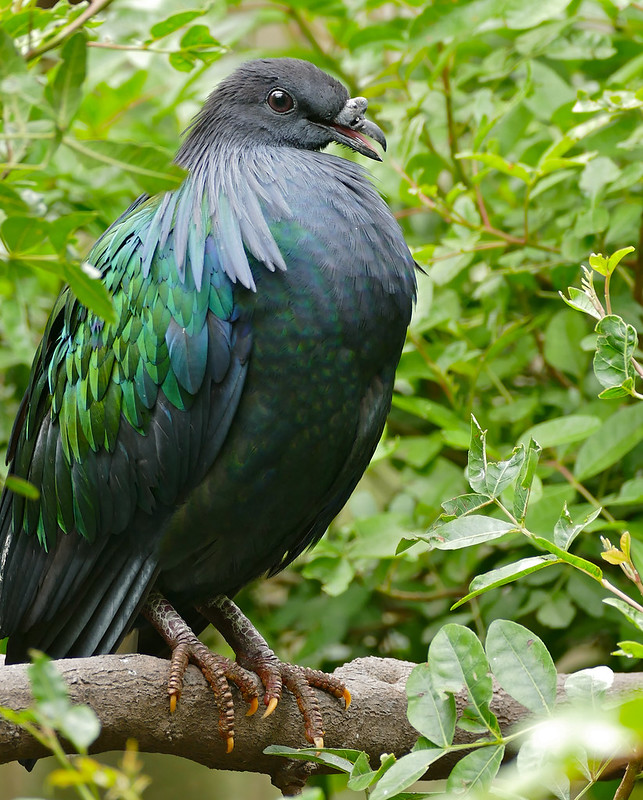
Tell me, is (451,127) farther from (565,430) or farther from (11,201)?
(11,201)

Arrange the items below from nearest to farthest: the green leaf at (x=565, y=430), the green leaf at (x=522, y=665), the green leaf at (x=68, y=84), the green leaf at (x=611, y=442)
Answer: the green leaf at (x=68, y=84) → the green leaf at (x=522, y=665) → the green leaf at (x=565, y=430) → the green leaf at (x=611, y=442)

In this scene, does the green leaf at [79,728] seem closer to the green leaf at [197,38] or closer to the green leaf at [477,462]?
the green leaf at [477,462]

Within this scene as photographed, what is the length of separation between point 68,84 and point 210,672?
1278 millimetres

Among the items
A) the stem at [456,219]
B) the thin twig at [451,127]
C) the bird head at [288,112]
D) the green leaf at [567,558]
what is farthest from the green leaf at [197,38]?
the green leaf at [567,558]

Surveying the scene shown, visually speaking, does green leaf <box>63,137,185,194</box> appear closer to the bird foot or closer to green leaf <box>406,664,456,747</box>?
green leaf <box>406,664,456,747</box>

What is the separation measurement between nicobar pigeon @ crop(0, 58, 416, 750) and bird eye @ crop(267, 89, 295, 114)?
11 centimetres

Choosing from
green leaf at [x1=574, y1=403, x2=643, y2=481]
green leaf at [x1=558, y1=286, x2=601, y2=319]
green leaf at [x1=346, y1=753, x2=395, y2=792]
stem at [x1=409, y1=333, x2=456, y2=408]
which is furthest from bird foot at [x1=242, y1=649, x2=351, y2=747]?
green leaf at [x1=558, y1=286, x2=601, y2=319]

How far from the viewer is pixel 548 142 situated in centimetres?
274

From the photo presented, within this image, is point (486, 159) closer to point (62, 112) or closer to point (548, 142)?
point (548, 142)

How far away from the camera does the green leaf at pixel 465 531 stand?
1.48m

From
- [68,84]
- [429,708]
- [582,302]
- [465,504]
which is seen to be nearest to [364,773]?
[429,708]

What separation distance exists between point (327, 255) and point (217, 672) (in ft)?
2.85

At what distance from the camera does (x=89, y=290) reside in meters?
1.18

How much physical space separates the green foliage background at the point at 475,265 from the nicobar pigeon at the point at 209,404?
25cm
